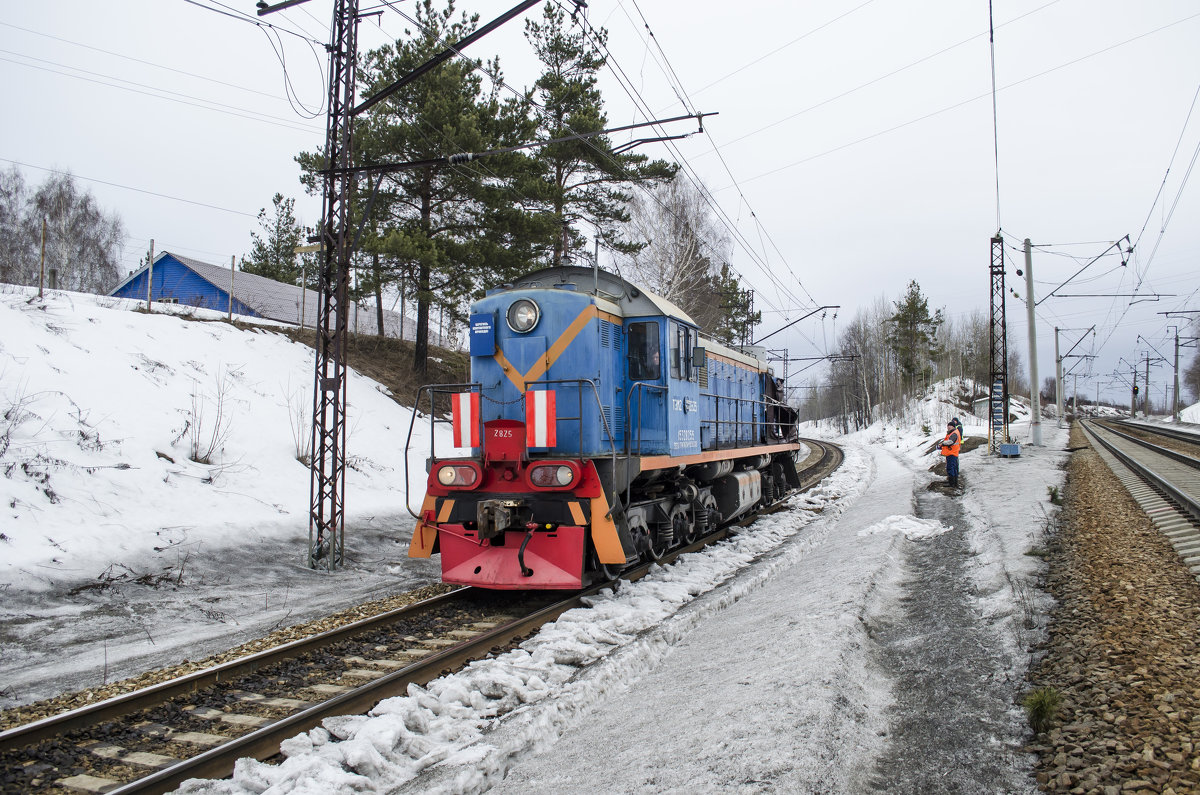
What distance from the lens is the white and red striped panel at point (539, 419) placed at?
259 inches

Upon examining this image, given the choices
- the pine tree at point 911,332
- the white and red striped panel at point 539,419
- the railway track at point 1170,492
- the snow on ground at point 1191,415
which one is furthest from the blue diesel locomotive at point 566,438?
the snow on ground at point 1191,415

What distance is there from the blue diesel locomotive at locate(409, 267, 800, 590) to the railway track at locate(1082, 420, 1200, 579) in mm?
4804

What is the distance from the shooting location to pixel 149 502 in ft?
28.2

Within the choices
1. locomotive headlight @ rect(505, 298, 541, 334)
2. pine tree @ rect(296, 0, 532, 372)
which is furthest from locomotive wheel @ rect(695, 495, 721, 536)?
pine tree @ rect(296, 0, 532, 372)

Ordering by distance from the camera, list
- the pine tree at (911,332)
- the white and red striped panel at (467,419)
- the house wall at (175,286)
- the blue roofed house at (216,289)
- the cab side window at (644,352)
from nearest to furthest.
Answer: the white and red striped panel at (467,419), the cab side window at (644,352), the blue roofed house at (216,289), the house wall at (175,286), the pine tree at (911,332)

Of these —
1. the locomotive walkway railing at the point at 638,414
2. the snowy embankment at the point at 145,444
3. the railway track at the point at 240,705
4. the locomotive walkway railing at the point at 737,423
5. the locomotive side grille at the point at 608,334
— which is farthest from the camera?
the locomotive walkway railing at the point at 737,423

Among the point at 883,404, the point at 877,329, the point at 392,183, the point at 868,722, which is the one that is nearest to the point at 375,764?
the point at 868,722

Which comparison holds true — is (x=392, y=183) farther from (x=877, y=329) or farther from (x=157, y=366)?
(x=877, y=329)

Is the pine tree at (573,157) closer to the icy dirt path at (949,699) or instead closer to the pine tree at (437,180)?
the pine tree at (437,180)

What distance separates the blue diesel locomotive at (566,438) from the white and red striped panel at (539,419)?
0.03 feet

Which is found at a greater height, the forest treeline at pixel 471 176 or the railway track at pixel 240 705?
the forest treeline at pixel 471 176

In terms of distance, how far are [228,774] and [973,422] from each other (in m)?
54.6

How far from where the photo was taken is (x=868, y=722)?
3.46 metres

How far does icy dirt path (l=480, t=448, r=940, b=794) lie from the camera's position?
9.69ft
